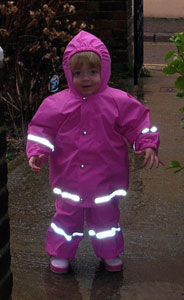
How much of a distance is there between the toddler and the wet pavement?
410 millimetres

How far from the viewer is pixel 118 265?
3664 mm

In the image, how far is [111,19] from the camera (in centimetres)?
855

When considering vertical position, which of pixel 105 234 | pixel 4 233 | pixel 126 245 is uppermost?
pixel 4 233

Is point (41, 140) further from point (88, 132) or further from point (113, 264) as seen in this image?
point (113, 264)

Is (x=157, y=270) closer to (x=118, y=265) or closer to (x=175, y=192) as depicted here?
(x=118, y=265)

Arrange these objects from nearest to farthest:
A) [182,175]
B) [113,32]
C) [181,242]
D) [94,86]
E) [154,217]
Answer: [94,86], [181,242], [154,217], [182,175], [113,32]

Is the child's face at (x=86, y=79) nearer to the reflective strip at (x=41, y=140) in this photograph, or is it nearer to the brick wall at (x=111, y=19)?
the reflective strip at (x=41, y=140)

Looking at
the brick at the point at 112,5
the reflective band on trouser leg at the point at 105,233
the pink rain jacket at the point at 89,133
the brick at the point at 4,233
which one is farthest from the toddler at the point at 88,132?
the brick at the point at 112,5

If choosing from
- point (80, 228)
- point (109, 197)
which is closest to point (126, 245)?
point (80, 228)

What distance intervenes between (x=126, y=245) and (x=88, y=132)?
88cm

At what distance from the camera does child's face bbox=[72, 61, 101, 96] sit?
344 centimetres

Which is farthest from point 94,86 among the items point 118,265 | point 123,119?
point 118,265

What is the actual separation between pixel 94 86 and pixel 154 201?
140cm

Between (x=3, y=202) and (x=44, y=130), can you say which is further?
(x=44, y=130)
